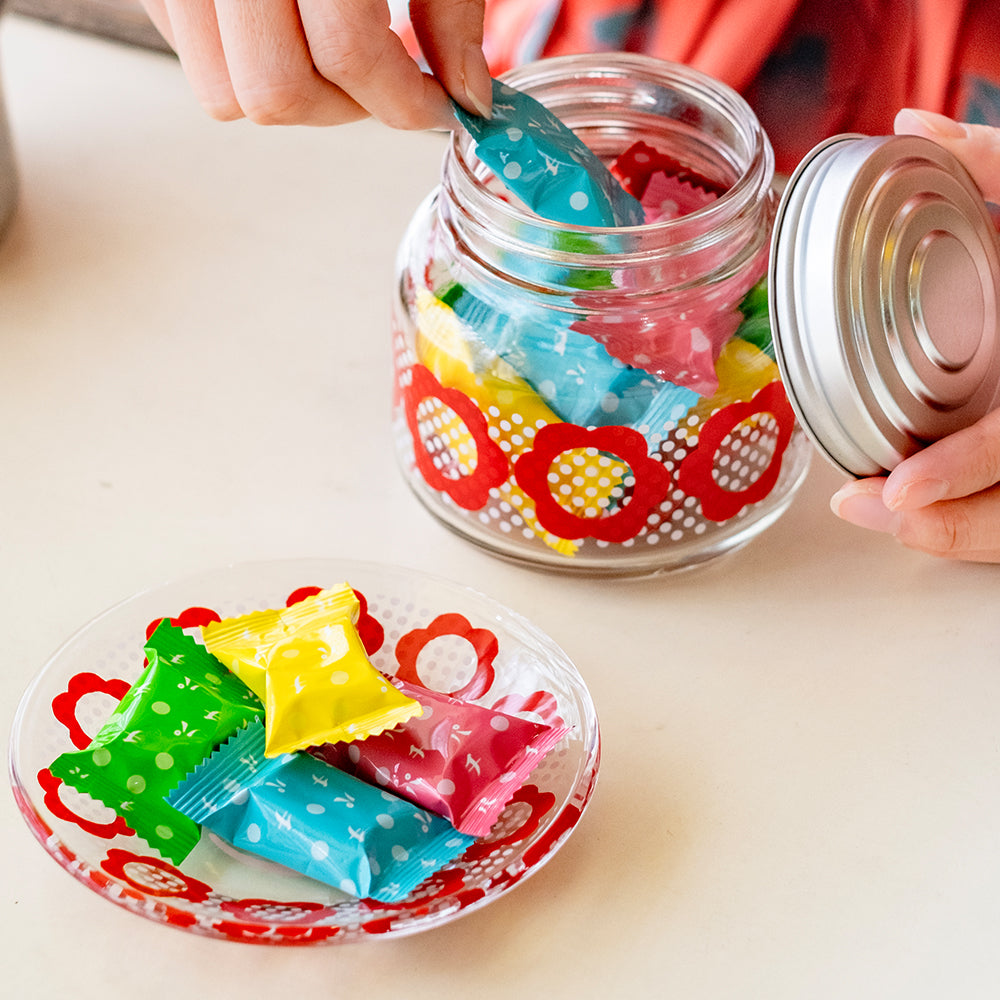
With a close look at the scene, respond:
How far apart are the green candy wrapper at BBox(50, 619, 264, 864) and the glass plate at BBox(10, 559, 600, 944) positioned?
0.01m

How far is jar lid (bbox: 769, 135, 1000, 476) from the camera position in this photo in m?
0.53

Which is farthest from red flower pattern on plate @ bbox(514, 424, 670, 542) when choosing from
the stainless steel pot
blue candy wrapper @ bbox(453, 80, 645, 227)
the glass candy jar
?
the stainless steel pot

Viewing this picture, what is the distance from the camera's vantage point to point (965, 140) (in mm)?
661

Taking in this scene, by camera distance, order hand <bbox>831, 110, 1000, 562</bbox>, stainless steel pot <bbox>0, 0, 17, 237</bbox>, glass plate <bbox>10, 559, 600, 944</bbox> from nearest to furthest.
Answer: glass plate <bbox>10, 559, 600, 944</bbox>
hand <bbox>831, 110, 1000, 562</bbox>
stainless steel pot <bbox>0, 0, 17, 237</bbox>

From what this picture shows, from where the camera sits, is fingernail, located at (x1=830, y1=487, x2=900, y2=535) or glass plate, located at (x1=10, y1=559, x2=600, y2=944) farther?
fingernail, located at (x1=830, y1=487, x2=900, y2=535)

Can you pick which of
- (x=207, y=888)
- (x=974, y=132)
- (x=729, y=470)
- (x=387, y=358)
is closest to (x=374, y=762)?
(x=207, y=888)

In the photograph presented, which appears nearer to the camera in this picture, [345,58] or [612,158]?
[345,58]

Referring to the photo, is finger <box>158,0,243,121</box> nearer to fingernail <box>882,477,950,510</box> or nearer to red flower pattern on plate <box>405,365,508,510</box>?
red flower pattern on plate <box>405,365,508,510</box>

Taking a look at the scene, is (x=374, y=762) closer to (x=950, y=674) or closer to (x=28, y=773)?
(x=28, y=773)

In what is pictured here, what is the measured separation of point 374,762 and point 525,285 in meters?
0.23

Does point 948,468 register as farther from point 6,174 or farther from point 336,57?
point 6,174

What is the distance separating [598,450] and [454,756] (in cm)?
17

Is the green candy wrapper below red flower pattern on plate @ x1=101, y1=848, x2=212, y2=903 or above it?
above

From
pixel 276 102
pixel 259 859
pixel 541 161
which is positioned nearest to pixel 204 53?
pixel 276 102
